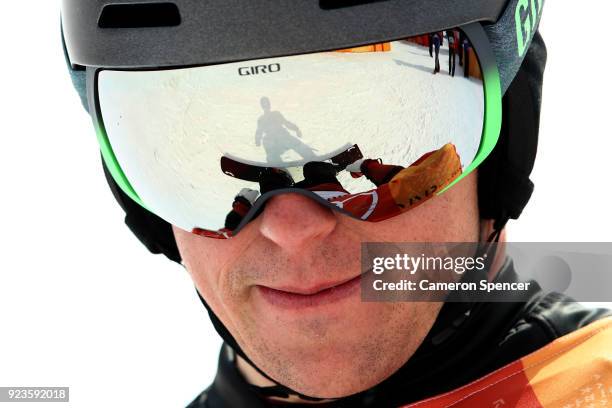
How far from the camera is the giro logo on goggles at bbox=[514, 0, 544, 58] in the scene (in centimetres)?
169

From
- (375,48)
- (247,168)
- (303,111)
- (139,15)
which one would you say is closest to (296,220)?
(247,168)

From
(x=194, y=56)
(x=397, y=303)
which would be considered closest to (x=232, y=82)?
(x=194, y=56)

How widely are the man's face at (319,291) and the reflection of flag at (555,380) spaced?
18cm

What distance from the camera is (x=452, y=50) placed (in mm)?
1504

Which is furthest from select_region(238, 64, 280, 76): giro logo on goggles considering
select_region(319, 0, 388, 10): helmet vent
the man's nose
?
the man's nose

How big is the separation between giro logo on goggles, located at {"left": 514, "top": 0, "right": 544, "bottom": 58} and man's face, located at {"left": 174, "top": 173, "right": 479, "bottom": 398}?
0.34 m

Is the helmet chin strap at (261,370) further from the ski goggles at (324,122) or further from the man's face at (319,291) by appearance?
the ski goggles at (324,122)

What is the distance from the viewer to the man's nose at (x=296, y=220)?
1.63 metres

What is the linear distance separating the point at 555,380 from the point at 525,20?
2.63 ft

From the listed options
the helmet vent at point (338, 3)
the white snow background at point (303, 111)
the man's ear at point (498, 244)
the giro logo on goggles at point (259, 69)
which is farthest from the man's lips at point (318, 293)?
the helmet vent at point (338, 3)

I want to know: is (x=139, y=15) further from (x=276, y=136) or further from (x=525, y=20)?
(x=525, y=20)

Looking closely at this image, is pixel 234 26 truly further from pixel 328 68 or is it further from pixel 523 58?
pixel 523 58
